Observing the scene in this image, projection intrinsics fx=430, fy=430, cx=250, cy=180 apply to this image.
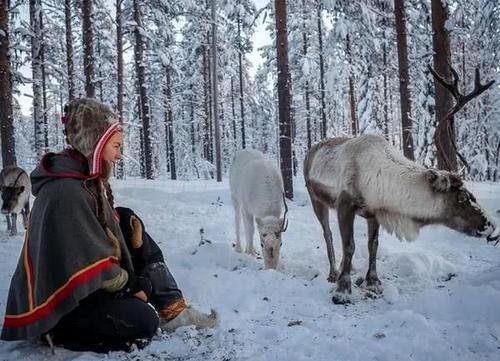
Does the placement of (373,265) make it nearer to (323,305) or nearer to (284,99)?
(323,305)

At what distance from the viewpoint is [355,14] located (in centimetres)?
1770

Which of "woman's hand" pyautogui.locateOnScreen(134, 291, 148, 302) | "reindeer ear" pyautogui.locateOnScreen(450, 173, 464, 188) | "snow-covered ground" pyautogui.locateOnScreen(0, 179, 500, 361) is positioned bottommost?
"snow-covered ground" pyautogui.locateOnScreen(0, 179, 500, 361)

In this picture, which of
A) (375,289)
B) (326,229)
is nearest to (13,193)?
(326,229)

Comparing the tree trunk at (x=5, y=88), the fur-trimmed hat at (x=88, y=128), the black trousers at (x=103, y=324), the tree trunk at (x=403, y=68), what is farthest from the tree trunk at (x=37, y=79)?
the black trousers at (x=103, y=324)

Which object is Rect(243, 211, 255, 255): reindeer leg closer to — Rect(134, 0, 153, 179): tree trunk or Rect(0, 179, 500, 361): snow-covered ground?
Rect(0, 179, 500, 361): snow-covered ground

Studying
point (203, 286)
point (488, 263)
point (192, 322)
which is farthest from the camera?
point (488, 263)

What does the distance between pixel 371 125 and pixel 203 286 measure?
25149 mm

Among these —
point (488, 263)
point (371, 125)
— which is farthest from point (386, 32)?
point (488, 263)

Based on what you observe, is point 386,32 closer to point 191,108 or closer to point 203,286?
point 191,108

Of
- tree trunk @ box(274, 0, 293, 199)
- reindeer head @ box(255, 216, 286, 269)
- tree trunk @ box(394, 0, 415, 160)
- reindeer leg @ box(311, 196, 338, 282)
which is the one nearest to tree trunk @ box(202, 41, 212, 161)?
tree trunk @ box(274, 0, 293, 199)

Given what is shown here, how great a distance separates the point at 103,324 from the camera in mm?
2922

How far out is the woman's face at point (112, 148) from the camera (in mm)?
3117

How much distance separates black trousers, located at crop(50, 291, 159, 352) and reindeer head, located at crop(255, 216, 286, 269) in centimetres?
305

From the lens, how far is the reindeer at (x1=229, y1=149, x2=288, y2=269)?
6004mm
